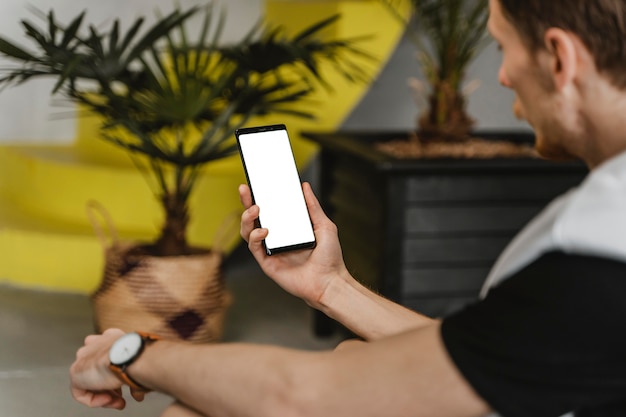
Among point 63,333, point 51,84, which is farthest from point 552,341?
point 51,84

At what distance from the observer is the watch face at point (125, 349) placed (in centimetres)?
120

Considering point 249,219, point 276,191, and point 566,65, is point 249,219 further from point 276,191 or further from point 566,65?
point 566,65

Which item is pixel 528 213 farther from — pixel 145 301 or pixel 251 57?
pixel 145 301

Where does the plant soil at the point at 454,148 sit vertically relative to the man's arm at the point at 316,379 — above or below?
below

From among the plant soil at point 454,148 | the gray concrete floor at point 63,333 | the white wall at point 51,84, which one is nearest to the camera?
the gray concrete floor at point 63,333

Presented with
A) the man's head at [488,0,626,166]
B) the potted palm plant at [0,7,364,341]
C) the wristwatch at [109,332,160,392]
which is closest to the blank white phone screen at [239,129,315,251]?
the wristwatch at [109,332,160,392]

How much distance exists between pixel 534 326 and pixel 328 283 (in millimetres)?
550

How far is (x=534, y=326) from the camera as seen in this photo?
34.4 inches

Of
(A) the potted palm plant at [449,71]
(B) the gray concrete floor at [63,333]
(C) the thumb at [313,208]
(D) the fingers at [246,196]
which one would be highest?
(D) the fingers at [246,196]

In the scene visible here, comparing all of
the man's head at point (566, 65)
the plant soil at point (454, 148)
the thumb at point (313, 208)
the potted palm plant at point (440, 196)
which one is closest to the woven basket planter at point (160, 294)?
the potted palm plant at point (440, 196)

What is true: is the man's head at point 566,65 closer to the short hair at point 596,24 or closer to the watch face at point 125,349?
the short hair at point 596,24

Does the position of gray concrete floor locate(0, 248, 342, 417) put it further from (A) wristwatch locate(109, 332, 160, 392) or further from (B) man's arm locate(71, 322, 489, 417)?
(B) man's arm locate(71, 322, 489, 417)

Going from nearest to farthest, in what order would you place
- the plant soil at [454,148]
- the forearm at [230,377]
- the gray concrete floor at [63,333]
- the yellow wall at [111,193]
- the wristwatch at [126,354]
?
1. the forearm at [230,377]
2. the wristwatch at [126,354]
3. the gray concrete floor at [63,333]
4. the plant soil at [454,148]
5. the yellow wall at [111,193]

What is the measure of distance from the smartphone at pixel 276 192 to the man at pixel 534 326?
10.8 inches
